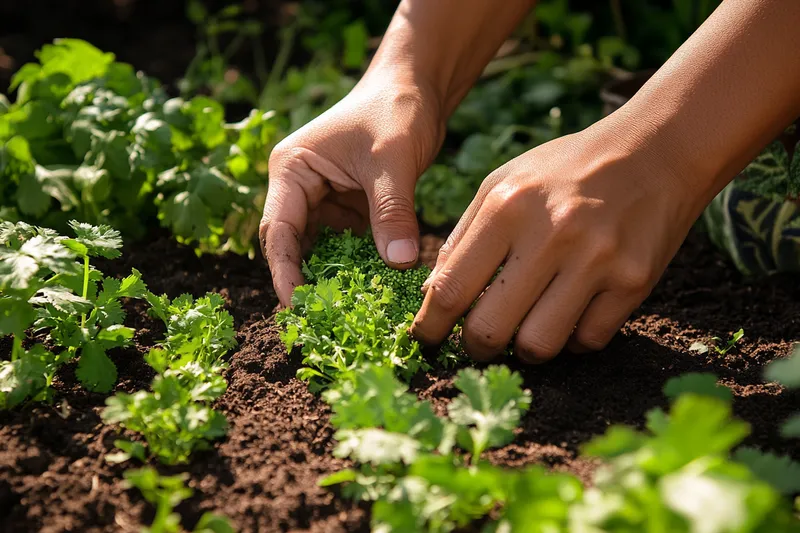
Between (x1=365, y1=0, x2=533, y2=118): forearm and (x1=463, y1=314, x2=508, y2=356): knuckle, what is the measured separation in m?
1.01

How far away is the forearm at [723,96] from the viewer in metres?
1.95

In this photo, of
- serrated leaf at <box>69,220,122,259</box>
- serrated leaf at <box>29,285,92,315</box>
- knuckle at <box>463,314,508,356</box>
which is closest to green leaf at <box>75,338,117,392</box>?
serrated leaf at <box>29,285,92,315</box>

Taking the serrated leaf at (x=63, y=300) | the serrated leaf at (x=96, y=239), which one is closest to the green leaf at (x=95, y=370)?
the serrated leaf at (x=63, y=300)

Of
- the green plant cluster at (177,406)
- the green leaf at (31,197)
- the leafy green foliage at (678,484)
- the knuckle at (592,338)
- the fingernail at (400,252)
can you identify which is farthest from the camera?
the green leaf at (31,197)

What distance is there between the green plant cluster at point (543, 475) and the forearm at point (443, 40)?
1.28m

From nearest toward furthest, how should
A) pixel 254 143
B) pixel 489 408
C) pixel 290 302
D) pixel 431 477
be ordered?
pixel 431 477
pixel 489 408
pixel 290 302
pixel 254 143

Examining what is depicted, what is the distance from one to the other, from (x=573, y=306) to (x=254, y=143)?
1.65 meters

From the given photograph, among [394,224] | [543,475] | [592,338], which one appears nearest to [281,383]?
[394,224]

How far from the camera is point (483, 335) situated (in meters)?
1.96

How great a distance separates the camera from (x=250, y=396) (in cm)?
204

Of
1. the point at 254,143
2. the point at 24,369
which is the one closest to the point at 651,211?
the point at 24,369

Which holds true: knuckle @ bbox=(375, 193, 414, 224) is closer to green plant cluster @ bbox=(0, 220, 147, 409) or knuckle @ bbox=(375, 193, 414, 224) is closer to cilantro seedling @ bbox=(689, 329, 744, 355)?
green plant cluster @ bbox=(0, 220, 147, 409)

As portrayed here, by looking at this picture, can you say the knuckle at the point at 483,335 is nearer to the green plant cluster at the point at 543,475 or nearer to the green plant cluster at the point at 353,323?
the green plant cluster at the point at 353,323

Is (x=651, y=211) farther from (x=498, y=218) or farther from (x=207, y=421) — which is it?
(x=207, y=421)
